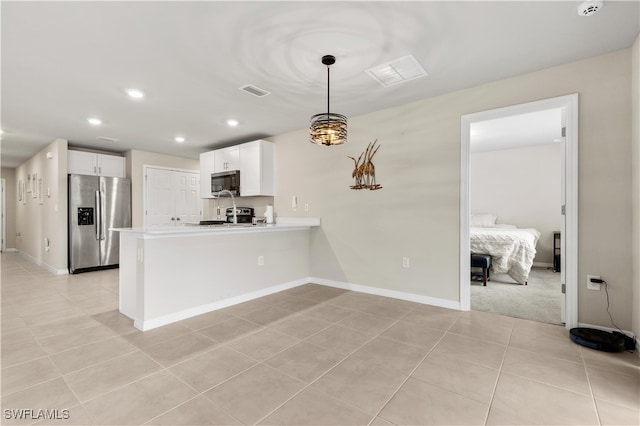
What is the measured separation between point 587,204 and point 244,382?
3.10 metres

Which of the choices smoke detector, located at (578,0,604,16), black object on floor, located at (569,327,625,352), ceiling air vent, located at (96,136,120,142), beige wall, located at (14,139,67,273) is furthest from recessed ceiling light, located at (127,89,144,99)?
black object on floor, located at (569,327,625,352)

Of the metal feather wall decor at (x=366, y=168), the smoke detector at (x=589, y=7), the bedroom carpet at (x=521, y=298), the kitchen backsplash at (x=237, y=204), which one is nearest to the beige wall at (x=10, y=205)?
the kitchen backsplash at (x=237, y=204)

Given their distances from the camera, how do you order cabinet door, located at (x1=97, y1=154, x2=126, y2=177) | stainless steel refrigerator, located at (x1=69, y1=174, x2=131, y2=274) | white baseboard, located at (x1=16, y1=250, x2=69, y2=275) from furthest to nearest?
cabinet door, located at (x1=97, y1=154, x2=126, y2=177)
stainless steel refrigerator, located at (x1=69, y1=174, x2=131, y2=274)
white baseboard, located at (x1=16, y1=250, x2=69, y2=275)

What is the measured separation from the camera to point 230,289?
346 centimetres

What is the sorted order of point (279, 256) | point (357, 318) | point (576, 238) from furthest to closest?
point (279, 256), point (357, 318), point (576, 238)

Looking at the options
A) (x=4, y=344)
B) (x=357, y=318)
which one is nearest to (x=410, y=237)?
(x=357, y=318)

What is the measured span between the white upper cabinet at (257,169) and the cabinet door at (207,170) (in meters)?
0.87

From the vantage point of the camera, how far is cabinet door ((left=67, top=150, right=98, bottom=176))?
5.54 metres

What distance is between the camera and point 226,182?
5.29 metres

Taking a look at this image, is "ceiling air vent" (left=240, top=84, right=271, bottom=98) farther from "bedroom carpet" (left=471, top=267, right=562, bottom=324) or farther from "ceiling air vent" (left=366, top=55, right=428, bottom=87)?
"bedroom carpet" (left=471, top=267, right=562, bottom=324)

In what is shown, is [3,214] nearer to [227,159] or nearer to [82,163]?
[82,163]

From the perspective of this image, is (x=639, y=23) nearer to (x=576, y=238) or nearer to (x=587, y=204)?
(x=587, y=204)

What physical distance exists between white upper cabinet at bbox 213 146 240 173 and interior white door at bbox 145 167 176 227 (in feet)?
5.55

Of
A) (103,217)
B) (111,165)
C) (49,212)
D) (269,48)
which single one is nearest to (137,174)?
(111,165)
